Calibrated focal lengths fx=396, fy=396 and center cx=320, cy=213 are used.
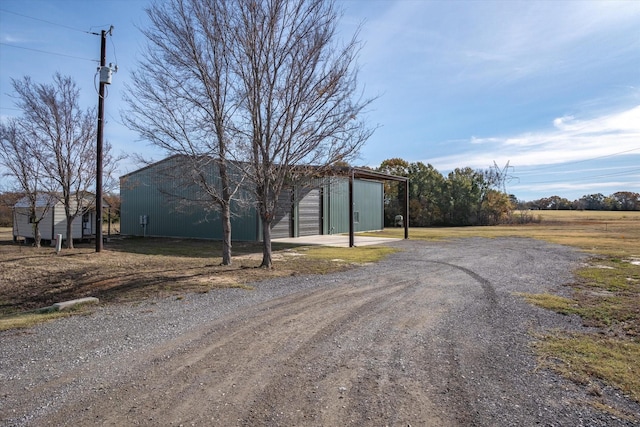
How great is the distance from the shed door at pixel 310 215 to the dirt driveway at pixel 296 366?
1627cm

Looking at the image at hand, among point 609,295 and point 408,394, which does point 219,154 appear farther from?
point 609,295

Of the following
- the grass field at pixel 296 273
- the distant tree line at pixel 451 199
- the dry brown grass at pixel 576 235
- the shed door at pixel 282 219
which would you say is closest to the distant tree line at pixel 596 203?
the distant tree line at pixel 451 199

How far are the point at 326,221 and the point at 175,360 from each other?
834 inches

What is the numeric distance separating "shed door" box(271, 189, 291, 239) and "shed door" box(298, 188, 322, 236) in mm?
933

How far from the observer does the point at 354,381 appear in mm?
3576

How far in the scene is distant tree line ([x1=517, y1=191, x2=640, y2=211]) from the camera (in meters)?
67.8

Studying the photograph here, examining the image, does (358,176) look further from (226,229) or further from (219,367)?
(219,367)

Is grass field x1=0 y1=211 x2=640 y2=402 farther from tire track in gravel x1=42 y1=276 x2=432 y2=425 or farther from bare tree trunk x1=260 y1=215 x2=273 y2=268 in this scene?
tire track in gravel x1=42 y1=276 x2=432 y2=425

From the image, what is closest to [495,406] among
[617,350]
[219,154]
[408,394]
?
[408,394]

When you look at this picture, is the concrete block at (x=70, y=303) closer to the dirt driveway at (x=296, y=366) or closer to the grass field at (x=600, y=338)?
the dirt driveway at (x=296, y=366)

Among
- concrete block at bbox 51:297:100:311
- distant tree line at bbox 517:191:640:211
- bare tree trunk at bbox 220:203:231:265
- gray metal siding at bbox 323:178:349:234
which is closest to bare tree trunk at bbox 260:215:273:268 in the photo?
bare tree trunk at bbox 220:203:231:265

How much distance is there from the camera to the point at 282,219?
22.2m

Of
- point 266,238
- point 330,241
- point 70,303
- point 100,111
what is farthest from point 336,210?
point 70,303

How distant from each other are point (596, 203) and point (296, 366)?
85.8 meters
